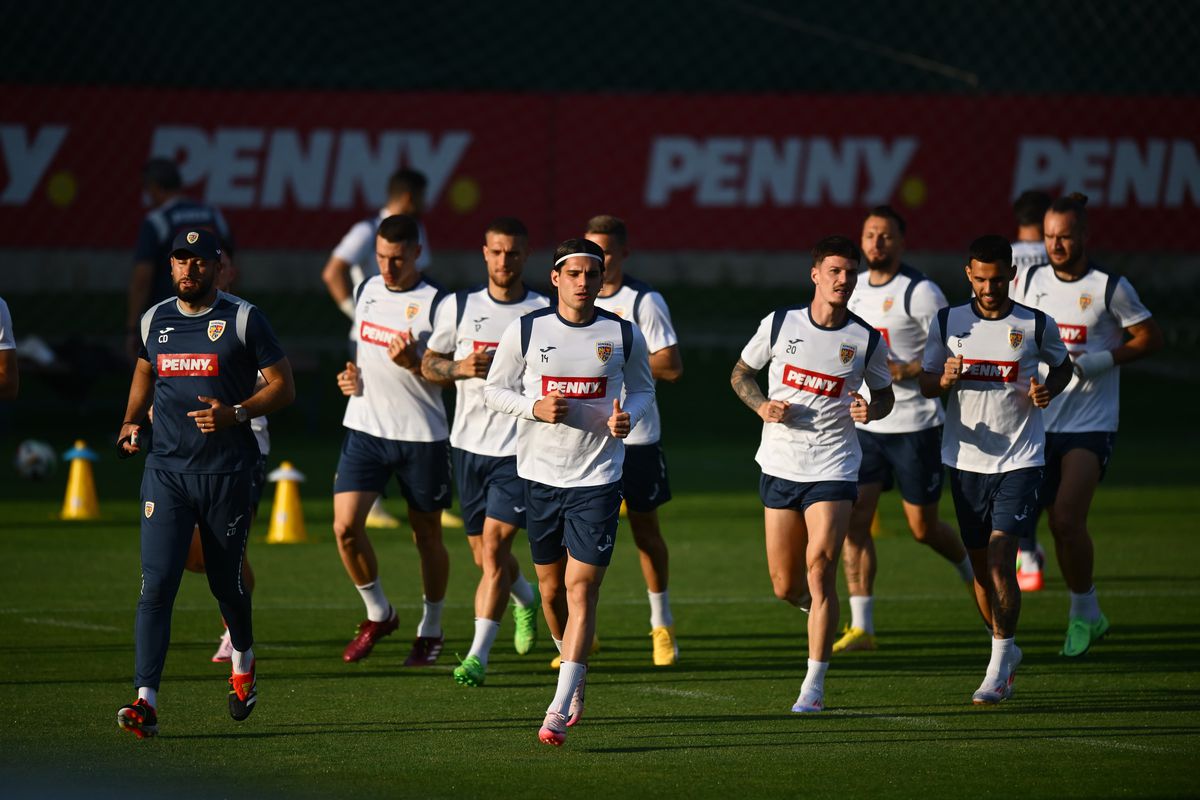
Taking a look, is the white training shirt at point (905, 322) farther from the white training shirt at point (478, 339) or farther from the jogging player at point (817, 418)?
the white training shirt at point (478, 339)

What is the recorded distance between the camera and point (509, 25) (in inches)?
1138

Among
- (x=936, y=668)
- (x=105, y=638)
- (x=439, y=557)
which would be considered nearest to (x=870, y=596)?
(x=936, y=668)

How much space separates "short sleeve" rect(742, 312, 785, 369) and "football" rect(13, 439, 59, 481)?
10236 millimetres

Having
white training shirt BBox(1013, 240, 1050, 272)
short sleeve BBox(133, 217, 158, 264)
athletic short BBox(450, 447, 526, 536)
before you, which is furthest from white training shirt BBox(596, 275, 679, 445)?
short sleeve BBox(133, 217, 158, 264)

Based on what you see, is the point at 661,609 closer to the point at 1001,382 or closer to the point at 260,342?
the point at 1001,382

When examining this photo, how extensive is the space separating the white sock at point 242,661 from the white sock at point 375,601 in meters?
1.82

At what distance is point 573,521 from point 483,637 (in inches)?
48.5

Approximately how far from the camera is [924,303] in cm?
1045

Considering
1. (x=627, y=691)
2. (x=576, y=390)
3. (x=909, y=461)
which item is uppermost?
(x=576, y=390)

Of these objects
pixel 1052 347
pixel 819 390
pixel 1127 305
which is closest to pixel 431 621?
pixel 819 390

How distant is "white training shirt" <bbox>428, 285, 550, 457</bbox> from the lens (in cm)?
943

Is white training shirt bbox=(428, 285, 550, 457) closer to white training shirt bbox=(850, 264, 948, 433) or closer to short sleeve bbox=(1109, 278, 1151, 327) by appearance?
white training shirt bbox=(850, 264, 948, 433)

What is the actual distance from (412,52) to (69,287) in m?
7.65

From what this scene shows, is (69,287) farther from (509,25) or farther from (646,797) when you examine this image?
(646,797)
